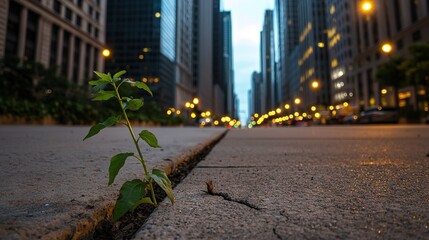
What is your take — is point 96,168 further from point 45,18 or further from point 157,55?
point 157,55

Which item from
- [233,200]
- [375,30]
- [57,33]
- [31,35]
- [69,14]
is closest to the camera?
[233,200]

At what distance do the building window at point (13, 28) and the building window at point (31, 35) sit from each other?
1638 mm

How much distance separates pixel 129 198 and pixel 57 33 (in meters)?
48.9

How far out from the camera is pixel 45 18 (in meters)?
39.0

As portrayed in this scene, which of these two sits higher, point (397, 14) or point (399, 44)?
point (397, 14)

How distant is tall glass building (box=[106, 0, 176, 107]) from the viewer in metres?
71.5

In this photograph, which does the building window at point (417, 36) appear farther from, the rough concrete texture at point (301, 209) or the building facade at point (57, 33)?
the rough concrete texture at point (301, 209)

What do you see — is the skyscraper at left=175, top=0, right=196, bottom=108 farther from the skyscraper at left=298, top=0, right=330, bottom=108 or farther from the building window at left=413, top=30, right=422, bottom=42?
the building window at left=413, top=30, right=422, bottom=42

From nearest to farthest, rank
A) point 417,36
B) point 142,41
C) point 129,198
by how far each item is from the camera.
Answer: point 129,198
point 417,36
point 142,41

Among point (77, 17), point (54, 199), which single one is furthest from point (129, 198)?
point (77, 17)

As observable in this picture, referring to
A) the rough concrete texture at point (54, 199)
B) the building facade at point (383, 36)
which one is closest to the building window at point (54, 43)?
the building facade at point (383, 36)

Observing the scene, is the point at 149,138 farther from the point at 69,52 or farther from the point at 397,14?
the point at 69,52

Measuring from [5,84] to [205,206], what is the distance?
23.8 metres

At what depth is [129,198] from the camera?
3.20ft
